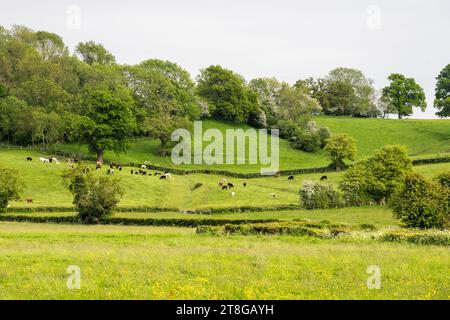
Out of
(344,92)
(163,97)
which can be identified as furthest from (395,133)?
(163,97)

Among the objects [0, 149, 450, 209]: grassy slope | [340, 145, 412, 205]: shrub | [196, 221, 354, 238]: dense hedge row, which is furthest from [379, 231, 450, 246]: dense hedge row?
[340, 145, 412, 205]: shrub

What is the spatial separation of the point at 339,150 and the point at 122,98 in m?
45.4

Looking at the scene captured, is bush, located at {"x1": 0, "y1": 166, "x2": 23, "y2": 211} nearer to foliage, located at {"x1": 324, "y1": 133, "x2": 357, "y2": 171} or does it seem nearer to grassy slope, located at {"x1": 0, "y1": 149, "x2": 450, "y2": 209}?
grassy slope, located at {"x1": 0, "y1": 149, "x2": 450, "y2": 209}

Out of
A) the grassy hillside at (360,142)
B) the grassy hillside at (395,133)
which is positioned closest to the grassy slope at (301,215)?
the grassy hillside at (360,142)

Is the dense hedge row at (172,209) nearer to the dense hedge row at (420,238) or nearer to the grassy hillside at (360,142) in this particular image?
the dense hedge row at (420,238)

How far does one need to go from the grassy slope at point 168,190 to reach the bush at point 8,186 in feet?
11.6

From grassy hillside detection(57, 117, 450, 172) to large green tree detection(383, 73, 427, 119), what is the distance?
9350 mm

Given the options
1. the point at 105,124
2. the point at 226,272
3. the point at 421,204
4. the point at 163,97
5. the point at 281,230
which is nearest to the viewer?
the point at 226,272

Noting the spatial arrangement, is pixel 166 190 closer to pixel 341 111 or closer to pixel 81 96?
pixel 81 96

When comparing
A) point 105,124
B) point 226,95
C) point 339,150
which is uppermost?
point 226,95

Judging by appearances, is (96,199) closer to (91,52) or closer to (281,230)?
(281,230)

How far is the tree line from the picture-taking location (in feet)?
318

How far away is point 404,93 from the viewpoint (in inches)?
5989

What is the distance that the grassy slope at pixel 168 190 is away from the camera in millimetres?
63250
